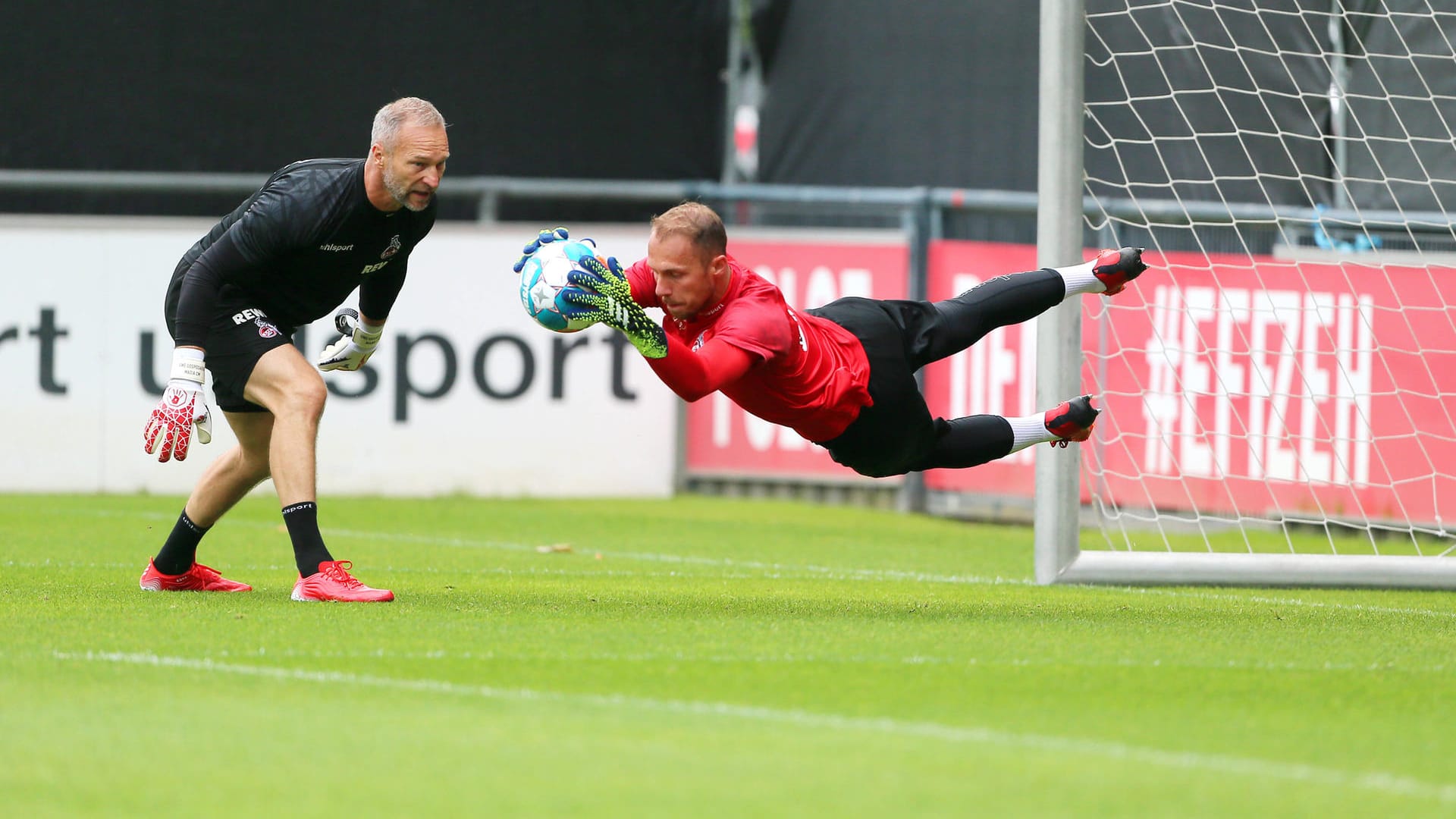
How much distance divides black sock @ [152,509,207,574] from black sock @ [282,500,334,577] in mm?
→ 524

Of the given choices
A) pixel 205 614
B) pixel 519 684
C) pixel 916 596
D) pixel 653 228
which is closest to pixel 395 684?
pixel 519 684

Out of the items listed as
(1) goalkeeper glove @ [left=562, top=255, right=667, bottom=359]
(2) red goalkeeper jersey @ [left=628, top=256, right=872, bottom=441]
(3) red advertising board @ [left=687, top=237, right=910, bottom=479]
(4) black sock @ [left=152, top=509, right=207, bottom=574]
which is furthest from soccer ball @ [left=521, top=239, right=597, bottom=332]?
(3) red advertising board @ [left=687, top=237, right=910, bottom=479]

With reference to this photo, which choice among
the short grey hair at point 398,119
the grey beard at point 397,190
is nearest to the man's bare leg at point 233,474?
the grey beard at point 397,190

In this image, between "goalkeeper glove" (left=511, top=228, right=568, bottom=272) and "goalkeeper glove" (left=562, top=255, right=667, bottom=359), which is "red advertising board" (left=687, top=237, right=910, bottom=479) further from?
"goalkeeper glove" (left=562, top=255, right=667, bottom=359)

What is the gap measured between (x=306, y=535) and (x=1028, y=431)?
8.45ft

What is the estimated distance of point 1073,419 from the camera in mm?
6730

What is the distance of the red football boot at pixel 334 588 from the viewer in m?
6.23

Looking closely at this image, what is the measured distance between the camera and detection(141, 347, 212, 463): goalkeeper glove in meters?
6.07

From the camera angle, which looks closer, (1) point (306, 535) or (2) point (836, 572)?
(1) point (306, 535)

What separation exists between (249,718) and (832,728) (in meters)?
1.28

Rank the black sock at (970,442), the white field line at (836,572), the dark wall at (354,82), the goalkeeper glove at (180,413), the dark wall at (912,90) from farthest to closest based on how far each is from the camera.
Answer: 1. the dark wall at (912,90)
2. the dark wall at (354,82)
3. the white field line at (836,572)
4. the black sock at (970,442)
5. the goalkeeper glove at (180,413)

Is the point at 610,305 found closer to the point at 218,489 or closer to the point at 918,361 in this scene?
the point at 918,361

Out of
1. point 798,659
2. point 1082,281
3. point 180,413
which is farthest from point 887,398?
point 180,413

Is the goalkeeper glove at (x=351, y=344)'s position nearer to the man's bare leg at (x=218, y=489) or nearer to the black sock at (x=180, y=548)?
the man's bare leg at (x=218, y=489)
